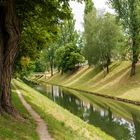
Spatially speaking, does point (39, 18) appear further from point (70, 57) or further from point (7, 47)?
point (70, 57)

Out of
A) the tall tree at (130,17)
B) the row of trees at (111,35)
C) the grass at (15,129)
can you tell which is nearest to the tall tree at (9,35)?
the grass at (15,129)

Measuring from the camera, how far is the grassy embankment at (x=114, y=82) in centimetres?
5927

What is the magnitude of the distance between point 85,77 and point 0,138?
77.0 metres

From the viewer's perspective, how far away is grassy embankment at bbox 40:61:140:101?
59269 millimetres

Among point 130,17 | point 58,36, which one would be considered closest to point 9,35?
point 58,36

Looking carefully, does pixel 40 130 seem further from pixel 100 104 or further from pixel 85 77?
pixel 85 77

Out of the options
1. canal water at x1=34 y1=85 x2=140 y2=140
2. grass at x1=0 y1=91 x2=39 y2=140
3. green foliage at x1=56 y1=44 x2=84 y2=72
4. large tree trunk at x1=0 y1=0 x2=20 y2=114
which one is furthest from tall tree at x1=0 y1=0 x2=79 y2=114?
green foliage at x1=56 y1=44 x2=84 y2=72

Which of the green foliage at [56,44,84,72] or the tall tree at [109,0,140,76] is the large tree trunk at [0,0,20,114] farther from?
the green foliage at [56,44,84,72]

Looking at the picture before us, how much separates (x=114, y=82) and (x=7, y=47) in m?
50.1

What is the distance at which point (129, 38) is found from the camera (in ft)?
213


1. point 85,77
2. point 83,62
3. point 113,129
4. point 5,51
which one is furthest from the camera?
point 83,62

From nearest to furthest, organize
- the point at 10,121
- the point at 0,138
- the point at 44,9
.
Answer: the point at 0,138 < the point at 10,121 < the point at 44,9

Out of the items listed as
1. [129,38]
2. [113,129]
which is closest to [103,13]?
[129,38]

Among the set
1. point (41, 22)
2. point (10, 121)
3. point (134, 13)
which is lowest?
point (10, 121)
